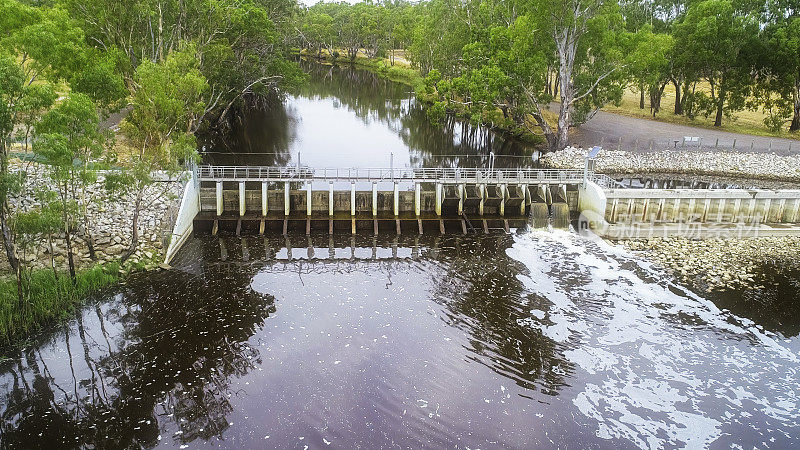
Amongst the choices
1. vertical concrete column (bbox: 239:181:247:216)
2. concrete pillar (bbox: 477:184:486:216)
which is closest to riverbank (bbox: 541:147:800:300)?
concrete pillar (bbox: 477:184:486:216)

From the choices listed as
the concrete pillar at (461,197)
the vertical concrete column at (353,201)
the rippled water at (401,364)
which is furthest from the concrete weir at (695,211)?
the vertical concrete column at (353,201)

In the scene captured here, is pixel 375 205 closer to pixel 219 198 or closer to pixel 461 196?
pixel 461 196

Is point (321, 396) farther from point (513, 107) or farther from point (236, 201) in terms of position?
point (513, 107)

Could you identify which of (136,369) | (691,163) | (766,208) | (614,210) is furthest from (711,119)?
(136,369)

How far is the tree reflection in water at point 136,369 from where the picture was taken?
63.7 ft

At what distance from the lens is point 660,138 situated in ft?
200

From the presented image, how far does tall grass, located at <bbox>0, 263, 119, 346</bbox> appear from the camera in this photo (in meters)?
24.1

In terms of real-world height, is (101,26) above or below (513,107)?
above

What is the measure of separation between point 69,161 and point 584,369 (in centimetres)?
2245

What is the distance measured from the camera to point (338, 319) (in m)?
26.8

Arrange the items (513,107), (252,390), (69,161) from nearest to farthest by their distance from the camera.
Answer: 1. (252,390)
2. (69,161)
3. (513,107)

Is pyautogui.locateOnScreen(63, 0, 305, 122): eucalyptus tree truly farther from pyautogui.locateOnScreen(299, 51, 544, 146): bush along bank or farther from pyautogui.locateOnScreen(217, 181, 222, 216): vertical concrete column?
pyautogui.locateOnScreen(299, 51, 544, 146): bush along bank

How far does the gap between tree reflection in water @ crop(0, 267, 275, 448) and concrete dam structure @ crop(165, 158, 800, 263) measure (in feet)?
34.1

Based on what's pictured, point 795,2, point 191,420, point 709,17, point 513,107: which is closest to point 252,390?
point 191,420
